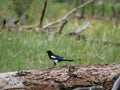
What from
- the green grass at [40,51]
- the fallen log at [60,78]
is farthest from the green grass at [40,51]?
the fallen log at [60,78]

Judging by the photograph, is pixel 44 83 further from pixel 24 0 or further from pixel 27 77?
pixel 24 0

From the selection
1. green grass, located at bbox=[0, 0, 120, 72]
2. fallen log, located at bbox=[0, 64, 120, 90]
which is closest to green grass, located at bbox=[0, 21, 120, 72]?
green grass, located at bbox=[0, 0, 120, 72]

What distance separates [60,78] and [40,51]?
110 inches

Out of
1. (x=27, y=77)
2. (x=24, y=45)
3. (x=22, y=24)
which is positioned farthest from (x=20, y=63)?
(x=22, y=24)

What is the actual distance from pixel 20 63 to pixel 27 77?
6.68ft

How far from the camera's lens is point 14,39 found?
22.2 ft

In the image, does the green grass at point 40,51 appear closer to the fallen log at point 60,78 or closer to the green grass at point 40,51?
the green grass at point 40,51

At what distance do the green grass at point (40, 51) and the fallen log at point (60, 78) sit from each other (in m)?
1.69

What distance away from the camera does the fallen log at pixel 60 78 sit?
11.7 feet

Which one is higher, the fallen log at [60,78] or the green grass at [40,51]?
the green grass at [40,51]

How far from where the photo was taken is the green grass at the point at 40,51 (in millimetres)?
5708

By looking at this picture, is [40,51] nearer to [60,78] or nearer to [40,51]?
[40,51]

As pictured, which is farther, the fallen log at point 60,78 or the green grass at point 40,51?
the green grass at point 40,51

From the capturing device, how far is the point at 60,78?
3641mm
